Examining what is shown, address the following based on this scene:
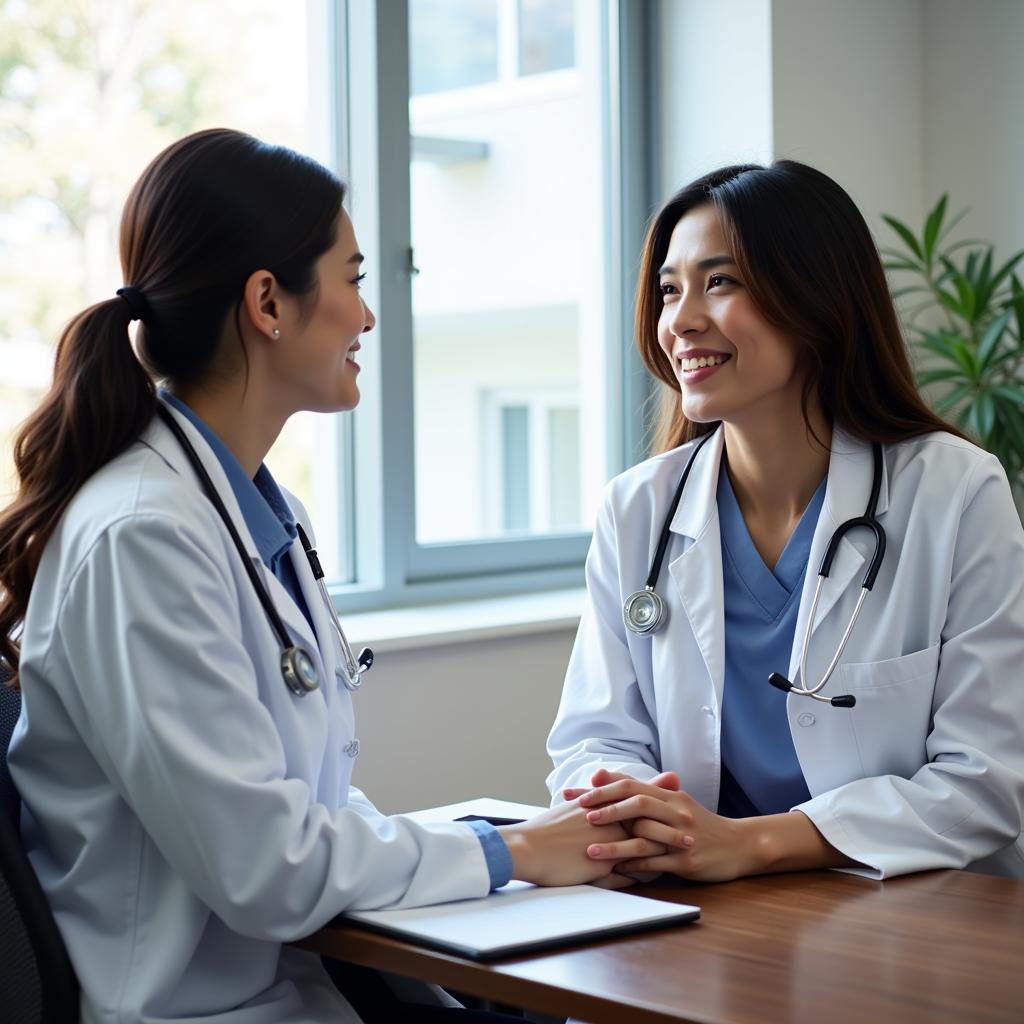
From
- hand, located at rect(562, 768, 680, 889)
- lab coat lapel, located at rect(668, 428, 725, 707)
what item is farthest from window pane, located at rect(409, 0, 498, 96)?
hand, located at rect(562, 768, 680, 889)

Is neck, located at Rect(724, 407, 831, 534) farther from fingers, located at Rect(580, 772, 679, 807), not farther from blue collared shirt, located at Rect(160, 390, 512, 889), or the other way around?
blue collared shirt, located at Rect(160, 390, 512, 889)

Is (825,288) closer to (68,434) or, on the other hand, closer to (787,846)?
(787,846)

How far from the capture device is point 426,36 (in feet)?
12.3

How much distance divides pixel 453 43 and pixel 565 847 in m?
3.17

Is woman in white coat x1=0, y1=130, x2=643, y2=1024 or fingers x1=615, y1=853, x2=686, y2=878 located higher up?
woman in white coat x1=0, y1=130, x2=643, y2=1024

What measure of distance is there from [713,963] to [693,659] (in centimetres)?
68

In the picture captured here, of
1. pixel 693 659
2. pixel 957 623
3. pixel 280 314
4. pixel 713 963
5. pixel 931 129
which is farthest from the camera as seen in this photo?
pixel 931 129

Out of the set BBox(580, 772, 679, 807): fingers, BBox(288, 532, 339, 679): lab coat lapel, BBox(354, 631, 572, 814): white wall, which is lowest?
BBox(354, 631, 572, 814): white wall

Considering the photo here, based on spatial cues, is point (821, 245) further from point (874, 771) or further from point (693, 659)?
point (874, 771)

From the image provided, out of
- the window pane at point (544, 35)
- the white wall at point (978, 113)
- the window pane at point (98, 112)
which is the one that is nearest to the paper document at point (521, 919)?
the window pane at point (98, 112)

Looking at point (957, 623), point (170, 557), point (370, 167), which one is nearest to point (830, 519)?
point (957, 623)

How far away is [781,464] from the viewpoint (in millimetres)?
1847

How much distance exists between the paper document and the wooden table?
13 millimetres

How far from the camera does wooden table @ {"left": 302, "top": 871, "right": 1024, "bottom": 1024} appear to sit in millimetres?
989
